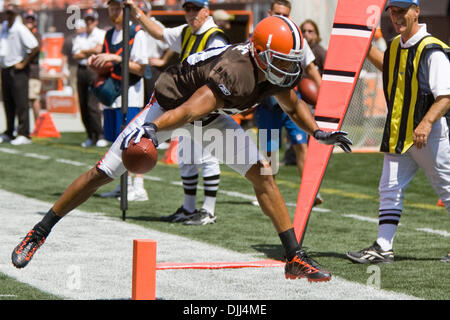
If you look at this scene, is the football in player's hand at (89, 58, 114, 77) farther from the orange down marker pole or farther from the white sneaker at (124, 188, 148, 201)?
the orange down marker pole

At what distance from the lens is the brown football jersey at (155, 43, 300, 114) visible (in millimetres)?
5609

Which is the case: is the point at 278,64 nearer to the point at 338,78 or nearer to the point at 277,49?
the point at 277,49

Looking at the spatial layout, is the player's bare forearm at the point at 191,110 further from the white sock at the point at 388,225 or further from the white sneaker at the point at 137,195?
the white sneaker at the point at 137,195

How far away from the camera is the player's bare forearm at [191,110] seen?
213 inches

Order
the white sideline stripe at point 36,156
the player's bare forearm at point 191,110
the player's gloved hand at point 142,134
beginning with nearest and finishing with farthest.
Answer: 1. the player's gloved hand at point 142,134
2. the player's bare forearm at point 191,110
3. the white sideline stripe at point 36,156

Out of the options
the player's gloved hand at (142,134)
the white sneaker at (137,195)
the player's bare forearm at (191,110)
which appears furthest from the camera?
the white sneaker at (137,195)

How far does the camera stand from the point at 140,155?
5.25 metres

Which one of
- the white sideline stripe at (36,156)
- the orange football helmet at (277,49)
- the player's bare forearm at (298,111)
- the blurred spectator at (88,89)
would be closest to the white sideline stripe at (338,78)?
the player's bare forearm at (298,111)

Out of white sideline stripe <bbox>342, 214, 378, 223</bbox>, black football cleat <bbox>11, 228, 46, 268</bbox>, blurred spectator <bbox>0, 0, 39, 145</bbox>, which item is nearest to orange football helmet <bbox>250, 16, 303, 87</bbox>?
black football cleat <bbox>11, 228, 46, 268</bbox>

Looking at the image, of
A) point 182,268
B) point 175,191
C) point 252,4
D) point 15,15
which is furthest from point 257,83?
point 252,4

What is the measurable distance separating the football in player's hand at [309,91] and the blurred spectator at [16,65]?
704cm

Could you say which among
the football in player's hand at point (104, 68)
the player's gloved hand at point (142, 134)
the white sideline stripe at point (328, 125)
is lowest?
the football in player's hand at point (104, 68)

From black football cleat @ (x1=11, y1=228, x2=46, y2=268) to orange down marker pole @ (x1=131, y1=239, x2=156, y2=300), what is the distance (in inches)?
56.6

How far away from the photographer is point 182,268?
19.6 ft
